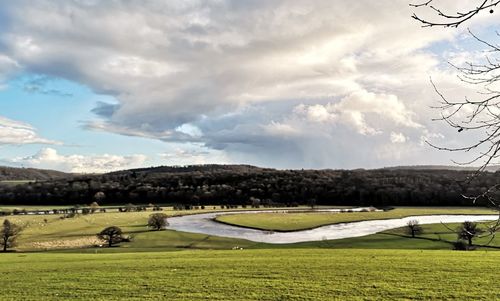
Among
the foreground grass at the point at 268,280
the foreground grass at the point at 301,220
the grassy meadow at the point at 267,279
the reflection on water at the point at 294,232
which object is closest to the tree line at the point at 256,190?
the foreground grass at the point at 301,220

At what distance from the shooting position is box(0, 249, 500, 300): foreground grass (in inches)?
603

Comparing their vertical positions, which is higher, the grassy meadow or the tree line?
the tree line

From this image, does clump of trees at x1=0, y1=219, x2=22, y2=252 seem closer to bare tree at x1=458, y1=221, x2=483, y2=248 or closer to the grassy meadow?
the grassy meadow

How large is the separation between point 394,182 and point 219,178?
73.4 metres

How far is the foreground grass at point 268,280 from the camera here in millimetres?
15328

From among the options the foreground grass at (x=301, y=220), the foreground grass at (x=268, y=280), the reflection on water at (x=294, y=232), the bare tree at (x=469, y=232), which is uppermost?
the bare tree at (x=469, y=232)

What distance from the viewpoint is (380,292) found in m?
15.3

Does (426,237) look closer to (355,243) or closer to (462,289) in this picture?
(355,243)

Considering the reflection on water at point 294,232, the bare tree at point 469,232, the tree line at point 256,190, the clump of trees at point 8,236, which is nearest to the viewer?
the bare tree at point 469,232

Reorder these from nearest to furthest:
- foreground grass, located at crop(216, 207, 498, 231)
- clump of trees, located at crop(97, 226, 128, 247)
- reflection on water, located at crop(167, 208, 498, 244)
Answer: clump of trees, located at crop(97, 226, 128, 247) < reflection on water, located at crop(167, 208, 498, 244) < foreground grass, located at crop(216, 207, 498, 231)

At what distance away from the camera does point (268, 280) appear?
17609 mm

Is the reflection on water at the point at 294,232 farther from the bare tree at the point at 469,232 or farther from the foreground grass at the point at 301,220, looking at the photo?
the bare tree at the point at 469,232

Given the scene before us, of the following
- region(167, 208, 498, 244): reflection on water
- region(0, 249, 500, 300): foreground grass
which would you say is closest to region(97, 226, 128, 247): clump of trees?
region(167, 208, 498, 244): reflection on water

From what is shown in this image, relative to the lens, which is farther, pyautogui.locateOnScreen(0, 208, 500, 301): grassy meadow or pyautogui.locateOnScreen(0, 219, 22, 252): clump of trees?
pyautogui.locateOnScreen(0, 219, 22, 252): clump of trees
